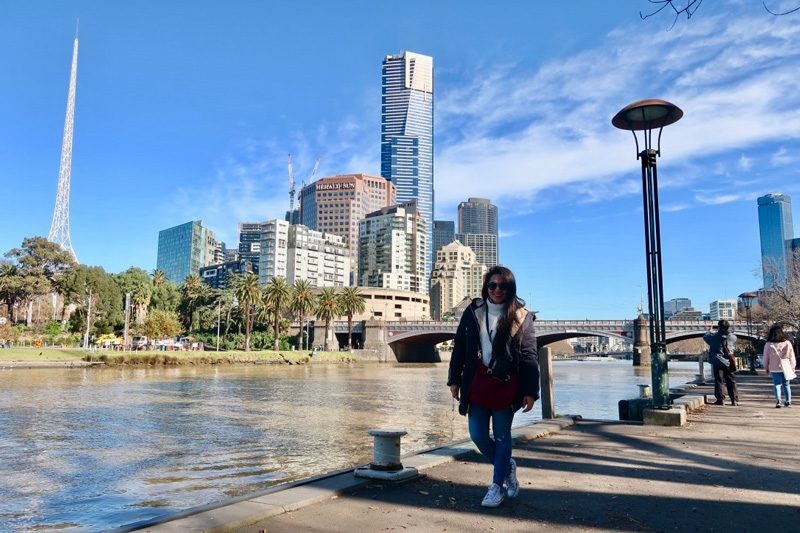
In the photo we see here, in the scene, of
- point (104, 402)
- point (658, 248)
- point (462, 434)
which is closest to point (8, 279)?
point (104, 402)

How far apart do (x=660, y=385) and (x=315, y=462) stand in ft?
20.8

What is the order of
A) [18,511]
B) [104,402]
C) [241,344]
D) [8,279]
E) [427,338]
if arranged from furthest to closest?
[427,338]
[241,344]
[8,279]
[104,402]
[18,511]

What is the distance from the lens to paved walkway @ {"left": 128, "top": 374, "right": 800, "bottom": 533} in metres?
4.52

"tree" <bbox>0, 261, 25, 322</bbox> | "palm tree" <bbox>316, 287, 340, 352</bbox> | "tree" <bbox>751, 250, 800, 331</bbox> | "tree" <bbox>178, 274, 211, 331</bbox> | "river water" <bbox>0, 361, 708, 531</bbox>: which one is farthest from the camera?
"tree" <bbox>178, 274, 211, 331</bbox>

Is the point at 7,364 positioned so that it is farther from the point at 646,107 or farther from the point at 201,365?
the point at 646,107

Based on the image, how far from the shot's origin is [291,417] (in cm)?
1870

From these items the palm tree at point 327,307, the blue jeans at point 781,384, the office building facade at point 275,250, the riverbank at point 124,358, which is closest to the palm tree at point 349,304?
the palm tree at point 327,307

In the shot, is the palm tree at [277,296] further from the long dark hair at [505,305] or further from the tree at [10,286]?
the long dark hair at [505,305]

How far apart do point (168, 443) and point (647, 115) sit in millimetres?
11951

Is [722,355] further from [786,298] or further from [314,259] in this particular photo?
[314,259]

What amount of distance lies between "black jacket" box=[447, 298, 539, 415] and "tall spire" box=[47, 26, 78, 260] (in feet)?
418

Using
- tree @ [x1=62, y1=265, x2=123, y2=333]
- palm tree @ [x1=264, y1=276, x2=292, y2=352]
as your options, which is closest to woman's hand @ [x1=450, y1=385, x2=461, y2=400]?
palm tree @ [x1=264, y1=276, x2=292, y2=352]

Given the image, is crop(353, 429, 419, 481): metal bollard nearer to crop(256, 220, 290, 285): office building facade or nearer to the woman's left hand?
the woman's left hand

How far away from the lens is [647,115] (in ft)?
34.9
